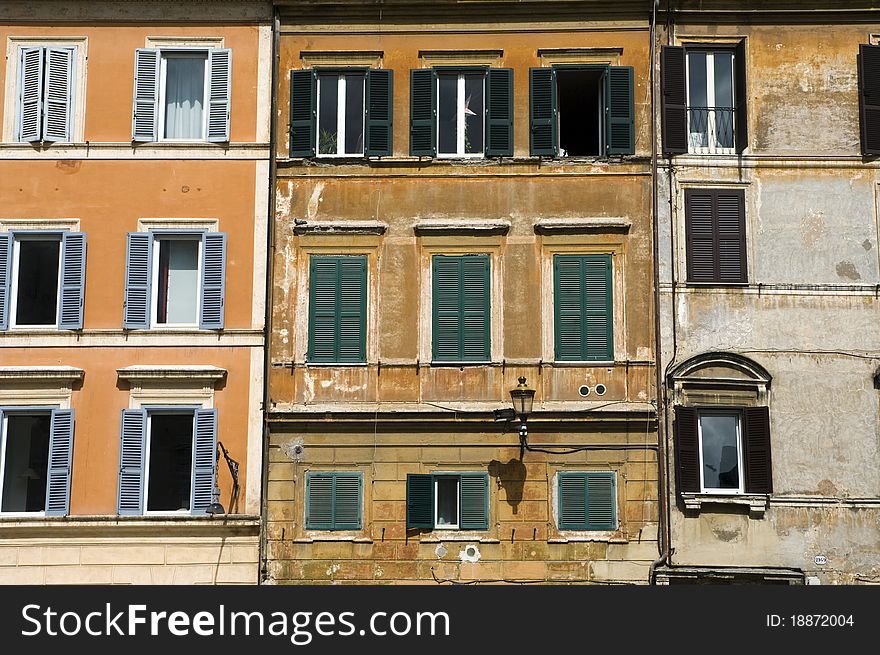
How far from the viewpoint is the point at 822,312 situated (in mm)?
23891

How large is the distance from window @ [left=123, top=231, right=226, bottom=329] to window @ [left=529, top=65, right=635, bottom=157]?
6010 millimetres

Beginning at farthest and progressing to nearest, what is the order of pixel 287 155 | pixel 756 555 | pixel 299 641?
1. pixel 287 155
2. pixel 756 555
3. pixel 299 641

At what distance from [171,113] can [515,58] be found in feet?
20.7

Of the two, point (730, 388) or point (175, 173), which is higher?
point (175, 173)

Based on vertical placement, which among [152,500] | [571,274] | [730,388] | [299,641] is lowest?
[299,641]

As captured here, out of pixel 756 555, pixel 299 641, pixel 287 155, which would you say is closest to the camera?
pixel 299 641

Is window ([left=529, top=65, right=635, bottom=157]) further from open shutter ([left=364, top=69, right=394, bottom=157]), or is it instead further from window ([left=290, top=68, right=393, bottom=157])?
window ([left=290, top=68, right=393, bottom=157])

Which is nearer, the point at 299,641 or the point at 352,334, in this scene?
the point at 299,641

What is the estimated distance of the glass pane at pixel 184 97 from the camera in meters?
24.9

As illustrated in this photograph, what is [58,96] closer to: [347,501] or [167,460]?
[167,460]

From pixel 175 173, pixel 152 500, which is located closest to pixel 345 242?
pixel 175 173

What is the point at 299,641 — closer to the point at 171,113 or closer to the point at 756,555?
the point at 756,555

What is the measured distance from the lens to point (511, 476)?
23.5 meters

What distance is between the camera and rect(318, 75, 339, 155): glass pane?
24.9m
